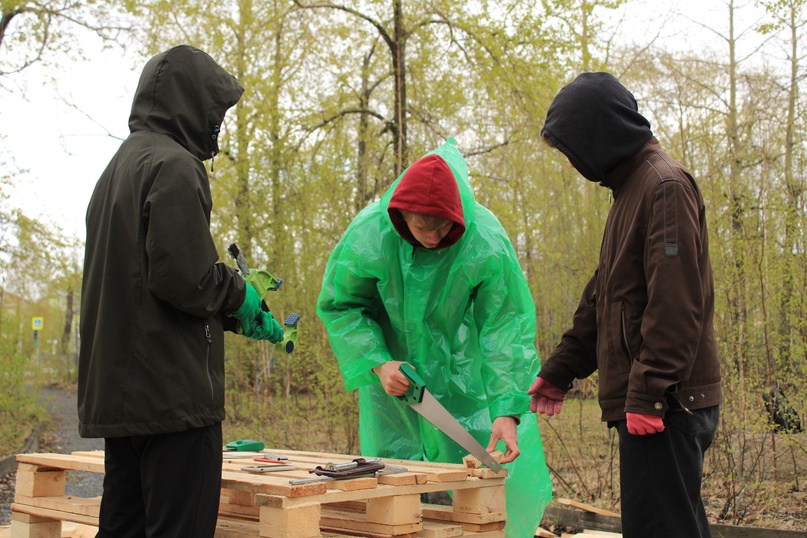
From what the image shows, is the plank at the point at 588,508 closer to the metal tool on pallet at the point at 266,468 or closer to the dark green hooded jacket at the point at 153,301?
the metal tool on pallet at the point at 266,468

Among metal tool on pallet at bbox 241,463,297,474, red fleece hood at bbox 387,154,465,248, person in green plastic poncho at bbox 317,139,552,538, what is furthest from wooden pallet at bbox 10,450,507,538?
red fleece hood at bbox 387,154,465,248

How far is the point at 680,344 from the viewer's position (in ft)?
7.09

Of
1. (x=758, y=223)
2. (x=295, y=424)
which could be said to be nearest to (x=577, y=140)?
(x=758, y=223)

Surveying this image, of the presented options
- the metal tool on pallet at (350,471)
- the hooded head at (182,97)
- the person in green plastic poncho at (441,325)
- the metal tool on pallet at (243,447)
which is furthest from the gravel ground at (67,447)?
the hooded head at (182,97)

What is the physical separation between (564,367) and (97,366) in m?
1.61

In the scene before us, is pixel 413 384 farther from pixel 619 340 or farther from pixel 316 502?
pixel 619 340

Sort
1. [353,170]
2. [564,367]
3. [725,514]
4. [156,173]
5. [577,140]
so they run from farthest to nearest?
[353,170]
[725,514]
[564,367]
[577,140]
[156,173]

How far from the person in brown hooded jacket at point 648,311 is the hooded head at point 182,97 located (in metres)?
1.12

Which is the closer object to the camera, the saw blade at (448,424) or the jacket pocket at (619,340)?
the jacket pocket at (619,340)

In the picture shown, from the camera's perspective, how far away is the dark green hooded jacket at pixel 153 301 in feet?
7.56

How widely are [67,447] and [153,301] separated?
9.62 meters

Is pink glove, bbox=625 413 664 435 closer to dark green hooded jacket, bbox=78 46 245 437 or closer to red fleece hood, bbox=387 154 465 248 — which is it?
dark green hooded jacket, bbox=78 46 245 437

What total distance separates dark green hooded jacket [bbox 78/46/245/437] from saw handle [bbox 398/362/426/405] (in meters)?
0.99

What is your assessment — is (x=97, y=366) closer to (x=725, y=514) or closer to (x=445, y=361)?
(x=445, y=361)
